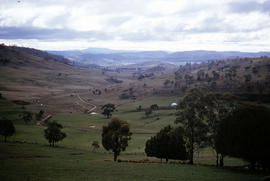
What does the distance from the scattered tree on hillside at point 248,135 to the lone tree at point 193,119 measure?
5.38 m

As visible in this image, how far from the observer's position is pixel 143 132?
11625 centimetres

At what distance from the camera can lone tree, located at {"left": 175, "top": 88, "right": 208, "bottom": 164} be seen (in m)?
53.2

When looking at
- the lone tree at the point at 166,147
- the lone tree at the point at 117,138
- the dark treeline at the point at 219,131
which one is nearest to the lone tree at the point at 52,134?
the lone tree at the point at 117,138

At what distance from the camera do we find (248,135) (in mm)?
45125

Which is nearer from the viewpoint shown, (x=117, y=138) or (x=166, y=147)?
(x=166, y=147)

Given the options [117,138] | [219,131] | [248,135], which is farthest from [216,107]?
[117,138]

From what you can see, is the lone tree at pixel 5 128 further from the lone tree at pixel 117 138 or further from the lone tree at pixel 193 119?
the lone tree at pixel 193 119

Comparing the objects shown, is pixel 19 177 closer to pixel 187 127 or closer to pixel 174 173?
pixel 174 173

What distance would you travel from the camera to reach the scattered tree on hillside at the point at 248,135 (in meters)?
44.3

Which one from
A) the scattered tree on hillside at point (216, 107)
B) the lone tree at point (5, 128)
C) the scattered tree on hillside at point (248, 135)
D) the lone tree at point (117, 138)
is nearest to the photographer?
the scattered tree on hillside at point (248, 135)

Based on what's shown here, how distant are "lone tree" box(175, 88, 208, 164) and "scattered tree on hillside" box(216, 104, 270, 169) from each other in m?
5.38

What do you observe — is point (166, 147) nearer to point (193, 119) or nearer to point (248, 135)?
point (193, 119)

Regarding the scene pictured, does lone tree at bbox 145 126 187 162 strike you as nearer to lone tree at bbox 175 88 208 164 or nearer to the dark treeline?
the dark treeline

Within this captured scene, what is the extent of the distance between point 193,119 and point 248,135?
11.1m
